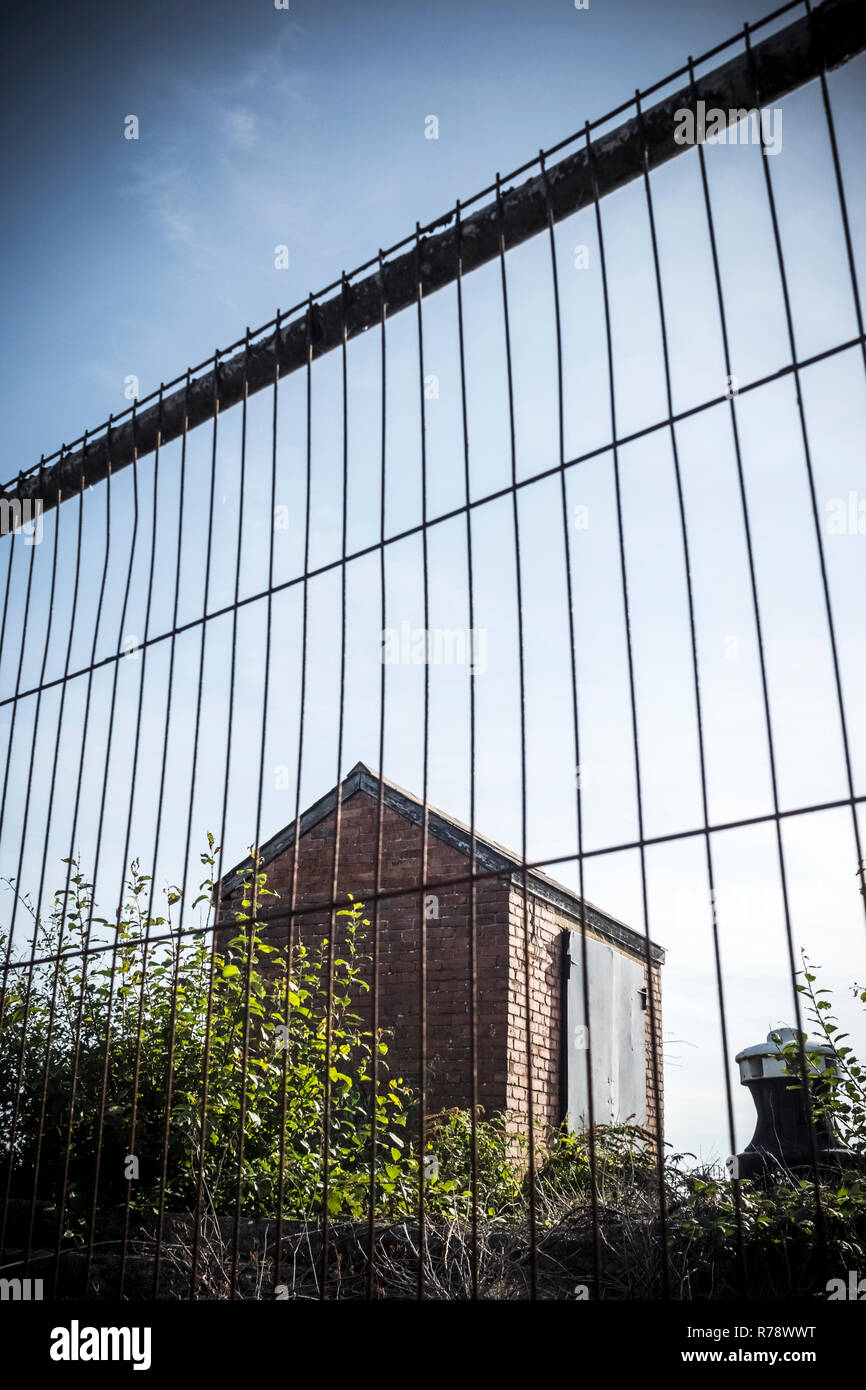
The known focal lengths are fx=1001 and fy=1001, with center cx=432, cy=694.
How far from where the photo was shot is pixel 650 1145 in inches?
283

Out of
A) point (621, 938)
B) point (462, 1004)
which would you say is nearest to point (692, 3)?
point (462, 1004)

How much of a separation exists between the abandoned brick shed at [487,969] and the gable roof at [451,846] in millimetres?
20

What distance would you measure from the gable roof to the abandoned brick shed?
0.02 m

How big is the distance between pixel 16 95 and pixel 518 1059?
8.94 metres

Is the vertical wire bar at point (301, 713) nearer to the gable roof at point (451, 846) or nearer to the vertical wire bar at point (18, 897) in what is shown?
the vertical wire bar at point (18, 897)

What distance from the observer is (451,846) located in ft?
36.7

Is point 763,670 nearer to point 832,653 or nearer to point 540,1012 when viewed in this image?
point 832,653

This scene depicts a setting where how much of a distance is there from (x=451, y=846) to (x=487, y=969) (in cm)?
149

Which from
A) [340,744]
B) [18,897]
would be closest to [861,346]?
[340,744]

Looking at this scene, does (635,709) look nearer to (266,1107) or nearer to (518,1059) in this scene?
(266,1107)

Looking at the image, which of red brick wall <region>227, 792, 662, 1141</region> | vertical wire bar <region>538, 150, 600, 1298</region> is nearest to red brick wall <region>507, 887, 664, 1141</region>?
red brick wall <region>227, 792, 662, 1141</region>

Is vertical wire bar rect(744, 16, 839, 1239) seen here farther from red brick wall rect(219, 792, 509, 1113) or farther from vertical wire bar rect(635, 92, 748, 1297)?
red brick wall rect(219, 792, 509, 1113)

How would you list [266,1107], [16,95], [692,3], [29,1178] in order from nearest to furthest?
[692,3] → [266,1107] → [29,1178] → [16,95]
